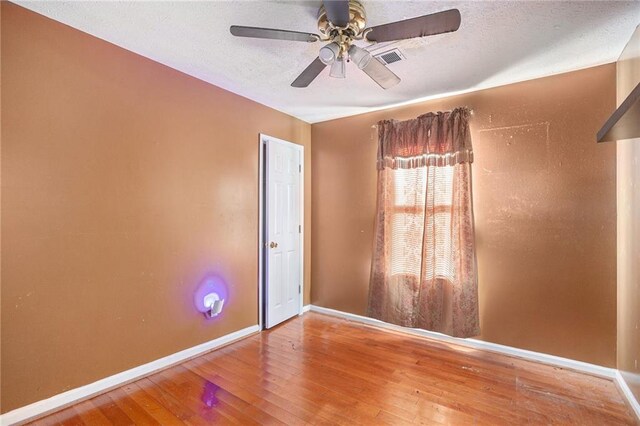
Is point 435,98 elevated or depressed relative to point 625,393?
elevated

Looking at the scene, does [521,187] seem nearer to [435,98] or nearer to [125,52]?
[435,98]

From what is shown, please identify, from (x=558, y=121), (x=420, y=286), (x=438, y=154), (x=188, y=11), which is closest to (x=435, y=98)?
(x=438, y=154)

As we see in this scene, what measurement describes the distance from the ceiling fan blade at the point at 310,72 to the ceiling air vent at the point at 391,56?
0.59 m

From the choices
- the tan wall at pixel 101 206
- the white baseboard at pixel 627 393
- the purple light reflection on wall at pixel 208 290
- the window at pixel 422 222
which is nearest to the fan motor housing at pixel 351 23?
the tan wall at pixel 101 206

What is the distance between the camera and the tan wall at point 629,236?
6.59 feet

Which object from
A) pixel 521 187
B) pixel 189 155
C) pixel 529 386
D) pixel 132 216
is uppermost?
pixel 189 155

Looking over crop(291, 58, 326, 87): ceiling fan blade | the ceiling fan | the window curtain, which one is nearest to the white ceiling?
the ceiling fan

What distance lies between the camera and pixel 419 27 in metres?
1.56

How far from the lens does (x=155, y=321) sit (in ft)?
8.29

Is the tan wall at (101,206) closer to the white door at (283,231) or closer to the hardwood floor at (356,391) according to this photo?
the hardwood floor at (356,391)

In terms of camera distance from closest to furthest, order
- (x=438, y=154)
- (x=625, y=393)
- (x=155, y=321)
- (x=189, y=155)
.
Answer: (x=625, y=393)
(x=155, y=321)
(x=189, y=155)
(x=438, y=154)

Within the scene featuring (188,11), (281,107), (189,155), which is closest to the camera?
(188,11)

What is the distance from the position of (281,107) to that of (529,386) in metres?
3.57

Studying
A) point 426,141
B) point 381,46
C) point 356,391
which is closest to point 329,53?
point 381,46
